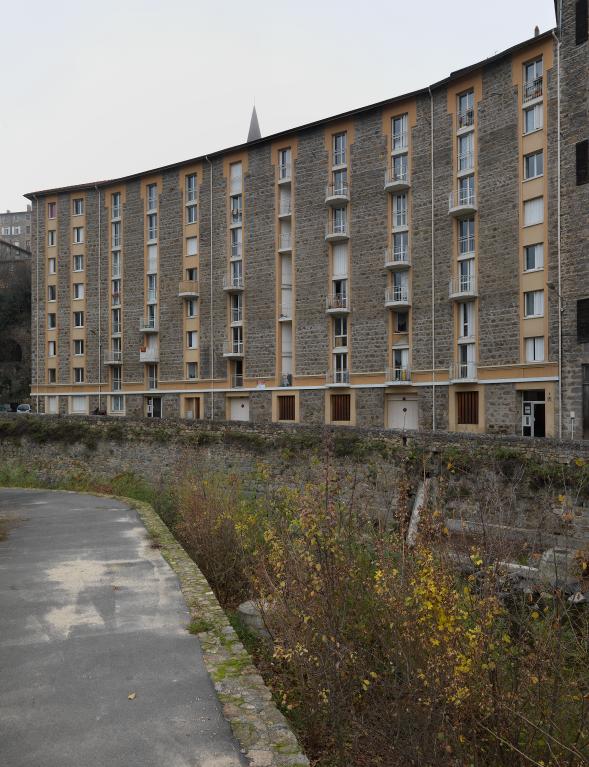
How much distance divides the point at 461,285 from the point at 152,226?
22.7 metres

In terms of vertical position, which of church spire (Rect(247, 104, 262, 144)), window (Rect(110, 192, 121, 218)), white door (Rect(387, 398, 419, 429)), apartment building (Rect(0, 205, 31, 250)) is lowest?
white door (Rect(387, 398, 419, 429))

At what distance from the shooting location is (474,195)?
2867cm

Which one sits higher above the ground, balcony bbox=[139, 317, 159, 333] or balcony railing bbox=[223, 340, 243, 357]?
balcony bbox=[139, 317, 159, 333]

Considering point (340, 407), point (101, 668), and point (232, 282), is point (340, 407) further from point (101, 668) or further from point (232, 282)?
point (101, 668)

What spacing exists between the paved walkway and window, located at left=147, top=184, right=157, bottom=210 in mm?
34388

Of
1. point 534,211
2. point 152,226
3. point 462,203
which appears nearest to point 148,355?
point 152,226

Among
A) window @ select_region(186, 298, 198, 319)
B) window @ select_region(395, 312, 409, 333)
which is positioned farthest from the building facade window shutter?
window @ select_region(186, 298, 198, 319)

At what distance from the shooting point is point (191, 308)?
39.6 meters

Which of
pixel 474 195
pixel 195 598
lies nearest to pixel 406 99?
pixel 474 195

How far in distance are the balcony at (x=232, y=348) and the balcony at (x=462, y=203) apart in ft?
48.9

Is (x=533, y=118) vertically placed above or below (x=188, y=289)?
above

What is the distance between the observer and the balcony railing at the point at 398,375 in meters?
30.9

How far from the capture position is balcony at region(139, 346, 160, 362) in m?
40.8

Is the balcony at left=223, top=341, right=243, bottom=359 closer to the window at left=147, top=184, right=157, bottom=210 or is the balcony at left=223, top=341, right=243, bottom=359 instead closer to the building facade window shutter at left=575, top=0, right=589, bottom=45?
the window at left=147, top=184, right=157, bottom=210
